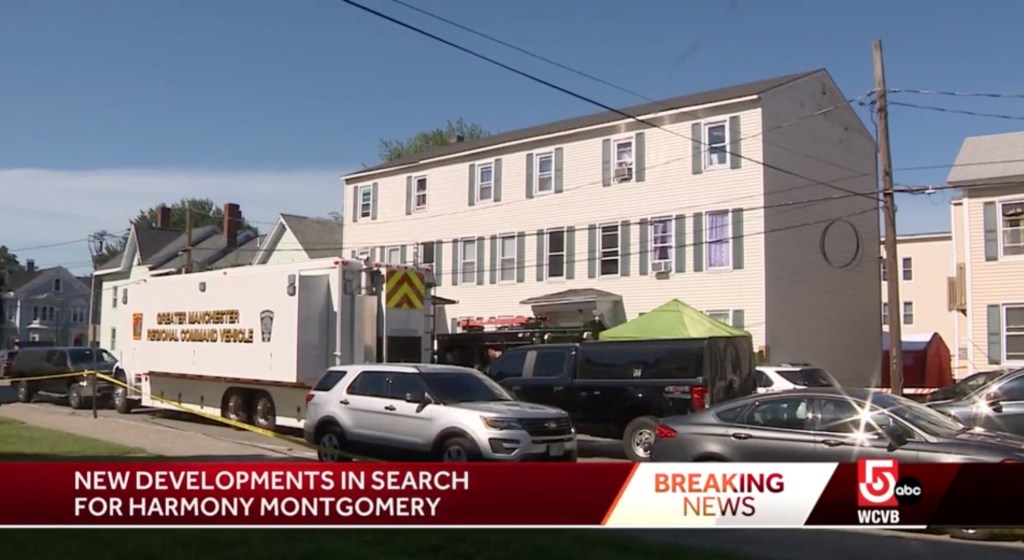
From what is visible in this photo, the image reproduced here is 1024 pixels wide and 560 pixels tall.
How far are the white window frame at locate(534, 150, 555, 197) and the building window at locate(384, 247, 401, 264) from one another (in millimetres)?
7603

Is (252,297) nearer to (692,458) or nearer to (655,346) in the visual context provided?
(655,346)

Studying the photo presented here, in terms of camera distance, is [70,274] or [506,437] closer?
[506,437]

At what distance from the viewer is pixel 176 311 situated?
68.0ft

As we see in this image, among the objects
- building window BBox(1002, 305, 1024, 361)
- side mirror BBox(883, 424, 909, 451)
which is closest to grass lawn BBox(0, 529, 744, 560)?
side mirror BBox(883, 424, 909, 451)

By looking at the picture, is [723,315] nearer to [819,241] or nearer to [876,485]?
[819,241]

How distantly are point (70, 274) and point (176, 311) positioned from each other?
260 feet

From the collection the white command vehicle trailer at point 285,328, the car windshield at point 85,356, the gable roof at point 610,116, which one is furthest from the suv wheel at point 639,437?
the car windshield at point 85,356

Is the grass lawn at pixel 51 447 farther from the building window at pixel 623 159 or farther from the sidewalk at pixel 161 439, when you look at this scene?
the building window at pixel 623 159

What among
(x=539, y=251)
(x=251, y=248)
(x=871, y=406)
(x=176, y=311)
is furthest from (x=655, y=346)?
(x=251, y=248)

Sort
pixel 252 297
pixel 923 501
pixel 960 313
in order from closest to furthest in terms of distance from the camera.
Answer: pixel 923 501 → pixel 252 297 → pixel 960 313

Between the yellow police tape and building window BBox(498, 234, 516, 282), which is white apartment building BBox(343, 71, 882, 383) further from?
the yellow police tape

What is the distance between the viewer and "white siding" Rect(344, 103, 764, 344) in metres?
28.2

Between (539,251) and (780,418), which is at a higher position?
(539,251)

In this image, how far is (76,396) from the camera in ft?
83.4
